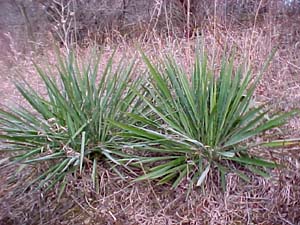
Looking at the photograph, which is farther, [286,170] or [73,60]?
[73,60]

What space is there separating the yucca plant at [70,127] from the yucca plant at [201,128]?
26cm

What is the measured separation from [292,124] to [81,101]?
1694 mm

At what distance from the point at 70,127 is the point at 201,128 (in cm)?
96

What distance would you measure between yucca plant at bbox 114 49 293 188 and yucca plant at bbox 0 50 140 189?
26 centimetres

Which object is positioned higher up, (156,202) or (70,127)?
(70,127)

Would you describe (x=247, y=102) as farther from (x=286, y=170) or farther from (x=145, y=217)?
(x=145, y=217)

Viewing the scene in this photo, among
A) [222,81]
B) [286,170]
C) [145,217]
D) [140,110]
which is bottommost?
[145,217]

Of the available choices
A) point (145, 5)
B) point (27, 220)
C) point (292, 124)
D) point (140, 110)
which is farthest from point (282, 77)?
point (145, 5)

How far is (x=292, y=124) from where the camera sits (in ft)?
12.0

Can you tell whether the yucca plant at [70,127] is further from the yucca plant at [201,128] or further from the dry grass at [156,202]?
the yucca plant at [201,128]

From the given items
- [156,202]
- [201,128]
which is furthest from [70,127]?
[201,128]

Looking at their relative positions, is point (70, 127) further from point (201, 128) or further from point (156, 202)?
point (201, 128)

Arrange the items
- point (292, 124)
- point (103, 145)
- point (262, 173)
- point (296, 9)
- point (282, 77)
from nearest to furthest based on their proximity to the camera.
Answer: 1. point (262, 173)
2. point (103, 145)
3. point (292, 124)
4. point (282, 77)
5. point (296, 9)

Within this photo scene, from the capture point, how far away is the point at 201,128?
10.5 feet
